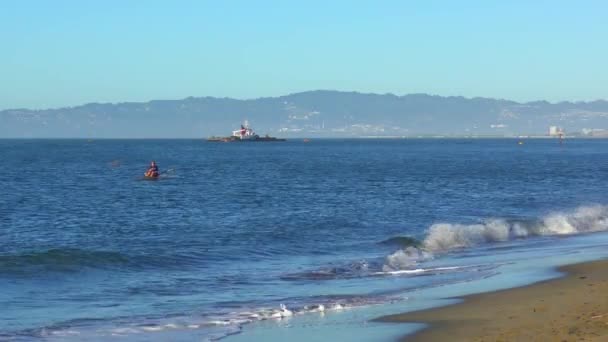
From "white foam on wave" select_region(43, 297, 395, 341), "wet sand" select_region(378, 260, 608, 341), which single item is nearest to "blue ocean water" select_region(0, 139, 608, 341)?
"white foam on wave" select_region(43, 297, 395, 341)

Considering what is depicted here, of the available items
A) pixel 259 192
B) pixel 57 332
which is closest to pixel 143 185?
pixel 259 192

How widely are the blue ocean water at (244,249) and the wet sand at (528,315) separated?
160cm

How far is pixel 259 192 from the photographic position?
55.1m

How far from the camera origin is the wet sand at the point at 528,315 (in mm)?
13781

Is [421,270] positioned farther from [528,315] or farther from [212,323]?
[212,323]

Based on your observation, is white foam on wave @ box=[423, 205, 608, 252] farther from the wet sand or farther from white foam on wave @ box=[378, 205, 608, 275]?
the wet sand

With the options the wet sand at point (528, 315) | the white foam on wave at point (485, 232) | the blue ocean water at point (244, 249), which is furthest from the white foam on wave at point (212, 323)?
the white foam on wave at point (485, 232)

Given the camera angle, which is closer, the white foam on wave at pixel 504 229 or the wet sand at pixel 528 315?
the wet sand at pixel 528 315

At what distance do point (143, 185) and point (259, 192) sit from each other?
40.6 ft

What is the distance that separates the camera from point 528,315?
1554 centimetres

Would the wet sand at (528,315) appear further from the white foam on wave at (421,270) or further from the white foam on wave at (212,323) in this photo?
the white foam on wave at (421,270)

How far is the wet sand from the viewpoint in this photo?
1378cm

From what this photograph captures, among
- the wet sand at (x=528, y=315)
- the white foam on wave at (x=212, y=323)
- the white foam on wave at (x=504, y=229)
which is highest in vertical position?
the wet sand at (x=528, y=315)

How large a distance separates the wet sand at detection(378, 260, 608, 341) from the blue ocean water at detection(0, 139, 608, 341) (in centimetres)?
160
